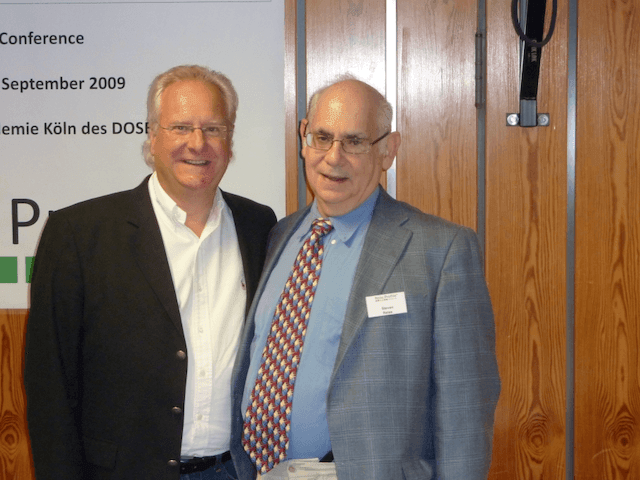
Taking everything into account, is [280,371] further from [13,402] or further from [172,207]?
[13,402]

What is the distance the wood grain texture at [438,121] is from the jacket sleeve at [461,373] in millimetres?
869

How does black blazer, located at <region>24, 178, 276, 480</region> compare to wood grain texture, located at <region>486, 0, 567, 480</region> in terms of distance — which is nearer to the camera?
black blazer, located at <region>24, 178, 276, 480</region>

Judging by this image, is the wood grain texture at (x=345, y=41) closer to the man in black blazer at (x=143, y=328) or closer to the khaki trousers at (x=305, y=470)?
the man in black blazer at (x=143, y=328)

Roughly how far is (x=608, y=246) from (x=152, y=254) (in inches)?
68.7

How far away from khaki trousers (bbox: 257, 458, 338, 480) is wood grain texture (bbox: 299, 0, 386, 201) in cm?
144

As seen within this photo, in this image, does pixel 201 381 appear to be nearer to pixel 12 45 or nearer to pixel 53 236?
pixel 53 236

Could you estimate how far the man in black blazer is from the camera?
72.2 inches

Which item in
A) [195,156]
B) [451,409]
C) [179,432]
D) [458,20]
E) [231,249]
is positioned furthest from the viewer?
[458,20]

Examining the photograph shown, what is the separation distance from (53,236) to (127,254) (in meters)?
0.23

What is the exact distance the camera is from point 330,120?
1828mm

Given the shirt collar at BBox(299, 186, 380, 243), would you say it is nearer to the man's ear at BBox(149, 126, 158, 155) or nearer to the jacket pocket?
the man's ear at BBox(149, 126, 158, 155)

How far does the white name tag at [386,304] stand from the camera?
5.46 feet

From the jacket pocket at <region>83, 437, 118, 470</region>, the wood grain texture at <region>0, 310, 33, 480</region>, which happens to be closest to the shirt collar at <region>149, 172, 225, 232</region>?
the jacket pocket at <region>83, 437, 118, 470</region>

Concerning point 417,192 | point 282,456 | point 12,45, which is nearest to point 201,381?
point 282,456
